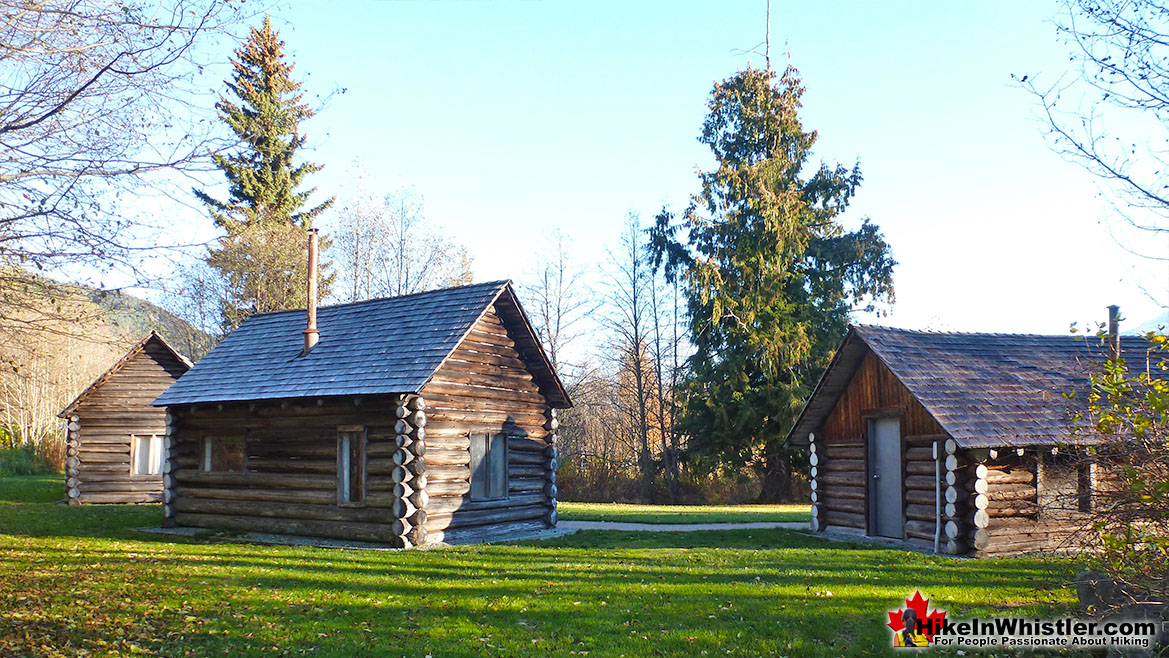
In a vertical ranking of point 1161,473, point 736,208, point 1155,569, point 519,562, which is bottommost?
point 519,562

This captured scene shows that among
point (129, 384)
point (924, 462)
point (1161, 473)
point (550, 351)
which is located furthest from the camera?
point (550, 351)

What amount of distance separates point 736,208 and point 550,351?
13102mm

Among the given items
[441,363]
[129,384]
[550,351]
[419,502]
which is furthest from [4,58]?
[550,351]

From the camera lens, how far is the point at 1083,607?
885 centimetres

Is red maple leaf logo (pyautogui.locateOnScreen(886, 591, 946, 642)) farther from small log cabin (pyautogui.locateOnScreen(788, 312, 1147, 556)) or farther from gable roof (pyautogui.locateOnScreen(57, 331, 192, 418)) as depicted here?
gable roof (pyautogui.locateOnScreen(57, 331, 192, 418))

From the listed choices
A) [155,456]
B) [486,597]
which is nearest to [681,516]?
[486,597]

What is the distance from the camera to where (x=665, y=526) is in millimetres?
22062

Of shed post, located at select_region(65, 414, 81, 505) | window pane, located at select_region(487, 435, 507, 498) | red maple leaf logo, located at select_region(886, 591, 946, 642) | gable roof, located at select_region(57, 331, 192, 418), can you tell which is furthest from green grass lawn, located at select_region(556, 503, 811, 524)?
shed post, located at select_region(65, 414, 81, 505)

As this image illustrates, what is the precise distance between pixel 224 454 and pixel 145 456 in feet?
34.0

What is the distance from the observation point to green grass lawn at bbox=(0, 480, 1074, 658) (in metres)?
9.34

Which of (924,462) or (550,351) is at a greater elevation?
(550,351)

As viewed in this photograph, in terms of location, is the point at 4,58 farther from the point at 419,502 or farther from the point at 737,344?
the point at 737,344

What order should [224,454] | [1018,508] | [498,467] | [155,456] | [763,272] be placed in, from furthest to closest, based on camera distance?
[763,272]
[155,456]
[224,454]
[498,467]
[1018,508]

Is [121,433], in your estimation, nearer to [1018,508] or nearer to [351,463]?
[351,463]
